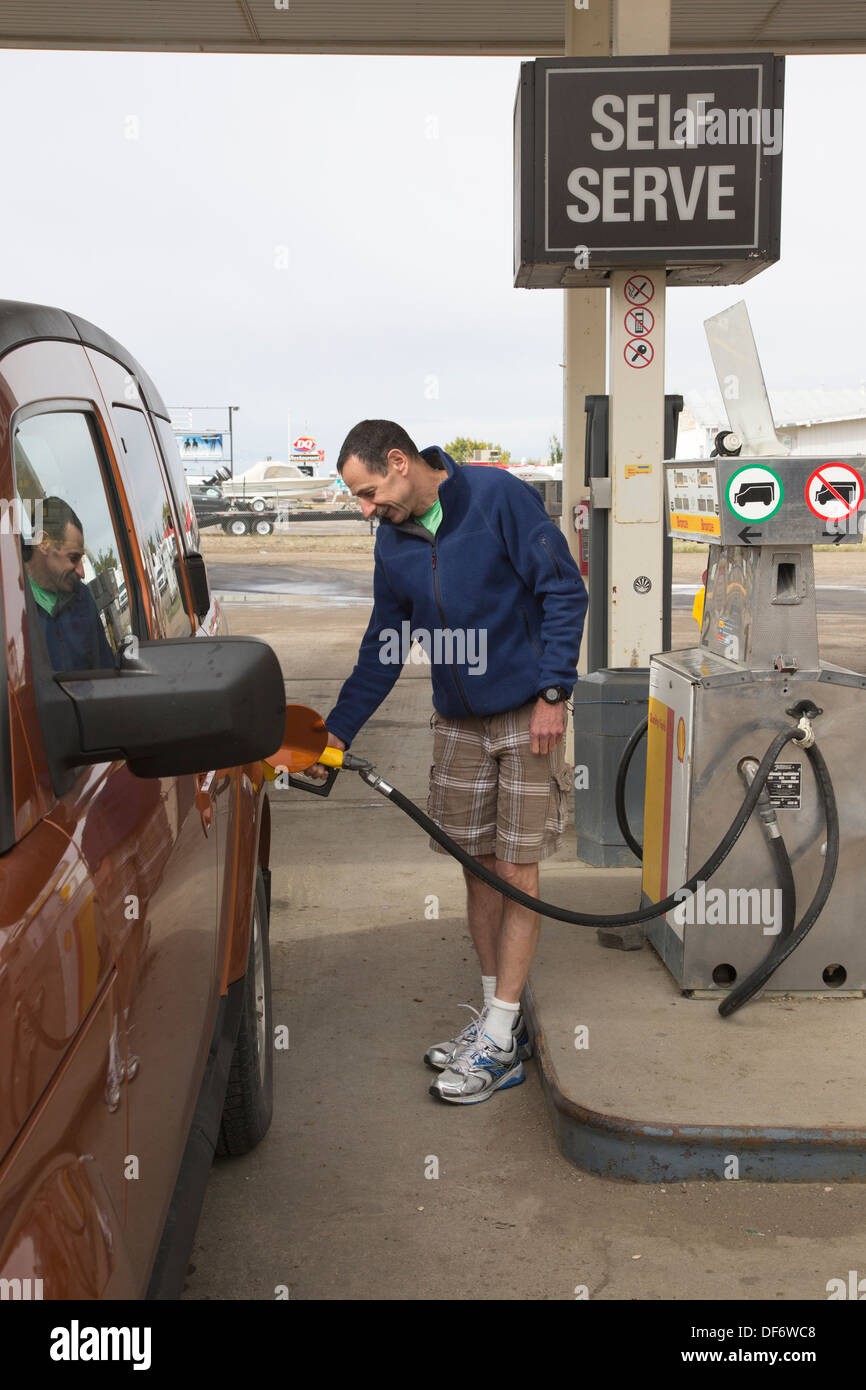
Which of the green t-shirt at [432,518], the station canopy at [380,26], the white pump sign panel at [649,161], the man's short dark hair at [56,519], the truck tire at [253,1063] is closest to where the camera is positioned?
the man's short dark hair at [56,519]

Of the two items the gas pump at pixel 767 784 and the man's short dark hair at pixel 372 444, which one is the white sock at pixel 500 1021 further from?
the man's short dark hair at pixel 372 444

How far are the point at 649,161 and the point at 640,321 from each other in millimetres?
693

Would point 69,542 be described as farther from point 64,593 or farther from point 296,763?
point 296,763

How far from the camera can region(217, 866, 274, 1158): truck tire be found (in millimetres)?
3480

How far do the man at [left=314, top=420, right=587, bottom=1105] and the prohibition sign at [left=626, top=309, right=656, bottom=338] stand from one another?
102 inches

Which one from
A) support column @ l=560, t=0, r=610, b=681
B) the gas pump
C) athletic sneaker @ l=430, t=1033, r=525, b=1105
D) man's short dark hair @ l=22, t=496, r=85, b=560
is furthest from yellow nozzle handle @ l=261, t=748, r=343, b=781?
support column @ l=560, t=0, r=610, b=681

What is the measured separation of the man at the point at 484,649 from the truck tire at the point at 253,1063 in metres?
0.54

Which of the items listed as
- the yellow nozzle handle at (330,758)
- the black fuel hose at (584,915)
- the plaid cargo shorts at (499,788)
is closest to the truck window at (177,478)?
the yellow nozzle handle at (330,758)

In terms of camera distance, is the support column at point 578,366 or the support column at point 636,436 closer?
the support column at point 636,436

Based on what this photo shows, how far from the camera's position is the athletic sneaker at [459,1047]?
4312 millimetres

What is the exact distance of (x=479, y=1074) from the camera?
416 centimetres

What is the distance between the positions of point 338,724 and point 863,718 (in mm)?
1670

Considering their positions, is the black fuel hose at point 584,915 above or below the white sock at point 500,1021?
above

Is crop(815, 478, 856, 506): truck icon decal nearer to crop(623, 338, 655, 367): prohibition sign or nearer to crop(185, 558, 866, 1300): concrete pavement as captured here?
crop(185, 558, 866, 1300): concrete pavement
